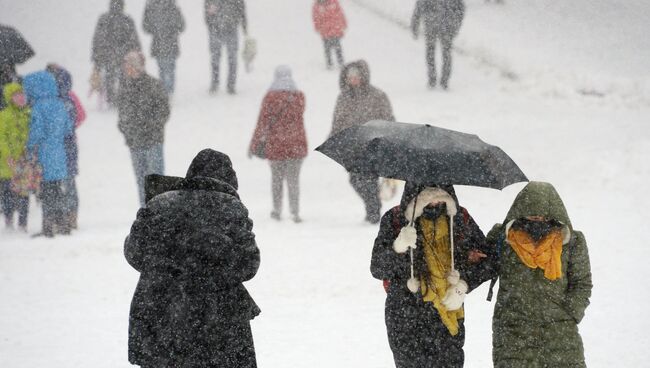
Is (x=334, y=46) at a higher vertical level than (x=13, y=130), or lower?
higher

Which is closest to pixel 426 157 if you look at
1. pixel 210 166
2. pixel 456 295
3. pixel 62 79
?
pixel 456 295

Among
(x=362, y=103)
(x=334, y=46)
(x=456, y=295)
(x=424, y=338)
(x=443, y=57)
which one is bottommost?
(x=424, y=338)

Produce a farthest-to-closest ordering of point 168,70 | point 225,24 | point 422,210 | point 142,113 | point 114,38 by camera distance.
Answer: point 168,70, point 225,24, point 114,38, point 142,113, point 422,210

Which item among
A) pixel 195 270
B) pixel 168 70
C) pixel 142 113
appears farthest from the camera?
pixel 168 70

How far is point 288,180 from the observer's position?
10.9 metres

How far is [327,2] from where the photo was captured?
18.5 meters

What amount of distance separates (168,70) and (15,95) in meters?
6.76

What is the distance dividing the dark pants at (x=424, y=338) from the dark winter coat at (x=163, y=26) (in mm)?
12227

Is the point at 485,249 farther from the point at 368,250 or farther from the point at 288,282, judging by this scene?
the point at 368,250

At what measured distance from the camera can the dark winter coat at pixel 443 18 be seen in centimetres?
1677

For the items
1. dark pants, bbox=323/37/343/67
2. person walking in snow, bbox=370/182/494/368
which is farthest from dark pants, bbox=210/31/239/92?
person walking in snow, bbox=370/182/494/368

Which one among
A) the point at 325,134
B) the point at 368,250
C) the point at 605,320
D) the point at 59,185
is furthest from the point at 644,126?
the point at 59,185

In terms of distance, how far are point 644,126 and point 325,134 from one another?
4.75 m

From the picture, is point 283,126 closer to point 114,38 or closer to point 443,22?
point 114,38
